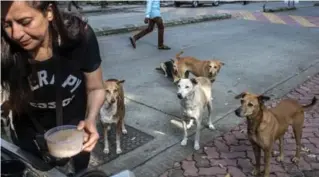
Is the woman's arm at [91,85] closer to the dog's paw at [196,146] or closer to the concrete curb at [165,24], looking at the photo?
the dog's paw at [196,146]

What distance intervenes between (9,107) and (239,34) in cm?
1122

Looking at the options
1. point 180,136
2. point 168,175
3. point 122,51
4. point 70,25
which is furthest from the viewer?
point 122,51

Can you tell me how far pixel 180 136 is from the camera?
458cm

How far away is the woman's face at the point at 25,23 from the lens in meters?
1.37

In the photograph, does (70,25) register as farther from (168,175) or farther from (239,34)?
(239,34)

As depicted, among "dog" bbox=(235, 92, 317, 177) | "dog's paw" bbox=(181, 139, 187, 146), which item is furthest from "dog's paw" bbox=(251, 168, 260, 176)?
"dog's paw" bbox=(181, 139, 187, 146)

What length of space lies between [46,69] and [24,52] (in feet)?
0.47

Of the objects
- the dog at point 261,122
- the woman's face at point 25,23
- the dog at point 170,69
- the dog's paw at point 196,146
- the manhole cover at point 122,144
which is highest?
the woman's face at point 25,23

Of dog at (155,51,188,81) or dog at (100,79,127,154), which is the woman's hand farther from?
dog at (155,51,188,81)

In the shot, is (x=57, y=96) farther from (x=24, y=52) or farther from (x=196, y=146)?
(x=196, y=146)

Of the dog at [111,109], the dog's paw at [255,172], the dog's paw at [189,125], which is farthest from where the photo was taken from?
the dog's paw at [189,125]

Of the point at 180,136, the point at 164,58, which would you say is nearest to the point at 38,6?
the point at 180,136

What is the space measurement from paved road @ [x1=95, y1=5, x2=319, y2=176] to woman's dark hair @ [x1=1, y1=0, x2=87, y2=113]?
7.06 ft

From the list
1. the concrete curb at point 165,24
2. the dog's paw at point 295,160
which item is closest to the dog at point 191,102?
the dog's paw at point 295,160
